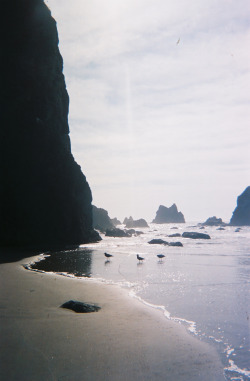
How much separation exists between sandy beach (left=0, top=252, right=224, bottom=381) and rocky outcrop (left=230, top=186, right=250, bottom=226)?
181951mm

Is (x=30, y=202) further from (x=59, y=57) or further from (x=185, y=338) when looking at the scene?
(x=185, y=338)

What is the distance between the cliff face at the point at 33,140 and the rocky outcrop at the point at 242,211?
149 meters

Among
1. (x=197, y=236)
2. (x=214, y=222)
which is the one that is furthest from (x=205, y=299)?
(x=214, y=222)

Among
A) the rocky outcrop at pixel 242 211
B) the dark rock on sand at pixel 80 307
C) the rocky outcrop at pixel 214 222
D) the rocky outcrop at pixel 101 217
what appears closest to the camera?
the dark rock on sand at pixel 80 307

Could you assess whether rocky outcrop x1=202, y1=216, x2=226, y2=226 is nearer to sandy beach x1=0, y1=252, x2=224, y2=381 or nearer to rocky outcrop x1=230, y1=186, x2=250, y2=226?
rocky outcrop x1=230, y1=186, x2=250, y2=226

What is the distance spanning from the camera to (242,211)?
178 meters

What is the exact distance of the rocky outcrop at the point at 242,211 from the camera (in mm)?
176500

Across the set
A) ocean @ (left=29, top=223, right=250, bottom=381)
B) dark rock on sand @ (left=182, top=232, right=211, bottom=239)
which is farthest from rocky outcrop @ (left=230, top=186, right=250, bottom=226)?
ocean @ (left=29, top=223, right=250, bottom=381)

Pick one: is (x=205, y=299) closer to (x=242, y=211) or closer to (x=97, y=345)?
(x=97, y=345)

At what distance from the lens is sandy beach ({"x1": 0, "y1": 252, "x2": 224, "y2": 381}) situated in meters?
5.63

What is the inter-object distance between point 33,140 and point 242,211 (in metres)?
160

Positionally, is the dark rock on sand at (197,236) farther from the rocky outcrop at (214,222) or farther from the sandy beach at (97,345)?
the rocky outcrop at (214,222)

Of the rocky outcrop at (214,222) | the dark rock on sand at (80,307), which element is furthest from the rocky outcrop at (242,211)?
the dark rock on sand at (80,307)

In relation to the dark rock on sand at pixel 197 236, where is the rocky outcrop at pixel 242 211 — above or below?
above
